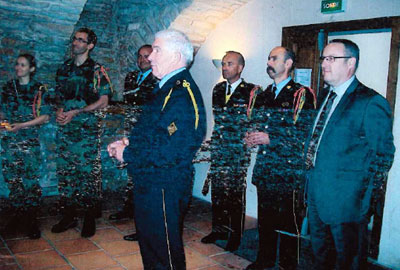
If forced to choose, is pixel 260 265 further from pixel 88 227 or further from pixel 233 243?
pixel 88 227

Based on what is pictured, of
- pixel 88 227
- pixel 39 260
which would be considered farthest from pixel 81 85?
pixel 39 260

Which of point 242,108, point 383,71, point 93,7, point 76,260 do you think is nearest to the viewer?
point 76,260

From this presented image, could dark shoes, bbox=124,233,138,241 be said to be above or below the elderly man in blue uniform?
below

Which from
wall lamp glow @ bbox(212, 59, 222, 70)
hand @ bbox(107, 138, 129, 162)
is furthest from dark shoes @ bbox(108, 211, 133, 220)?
hand @ bbox(107, 138, 129, 162)

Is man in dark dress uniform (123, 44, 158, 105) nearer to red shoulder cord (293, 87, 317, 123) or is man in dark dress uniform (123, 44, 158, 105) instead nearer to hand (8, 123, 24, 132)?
hand (8, 123, 24, 132)

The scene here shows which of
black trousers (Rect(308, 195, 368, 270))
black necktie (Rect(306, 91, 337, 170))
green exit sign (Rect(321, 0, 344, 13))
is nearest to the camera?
black trousers (Rect(308, 195, 368, 270))

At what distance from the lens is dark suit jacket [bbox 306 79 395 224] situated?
7.15 ft

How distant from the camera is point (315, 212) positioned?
2.39 m

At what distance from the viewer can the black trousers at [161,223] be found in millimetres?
2156

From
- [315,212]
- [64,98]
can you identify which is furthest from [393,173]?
[64,98]

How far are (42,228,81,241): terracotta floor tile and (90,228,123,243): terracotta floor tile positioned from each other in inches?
7.3

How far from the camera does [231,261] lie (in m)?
3.42

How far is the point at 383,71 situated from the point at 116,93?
12.3ft

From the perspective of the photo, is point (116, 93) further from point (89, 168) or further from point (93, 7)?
point (89, 168)
